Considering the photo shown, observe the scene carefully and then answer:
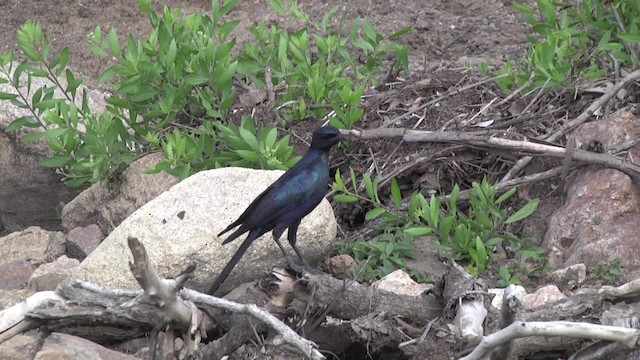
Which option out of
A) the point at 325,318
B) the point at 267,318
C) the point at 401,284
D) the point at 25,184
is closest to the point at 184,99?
the point at 25,184

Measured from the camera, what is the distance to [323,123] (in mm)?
7523

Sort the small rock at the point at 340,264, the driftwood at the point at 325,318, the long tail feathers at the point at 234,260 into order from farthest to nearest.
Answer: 1. the small rock at the point at 340,264
2. the long tail feathers at the point at 234,260
3. the driftwood at the point at 325,318

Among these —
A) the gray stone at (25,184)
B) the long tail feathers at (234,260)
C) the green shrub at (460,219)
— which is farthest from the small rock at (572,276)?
the gray stone at (25,184)

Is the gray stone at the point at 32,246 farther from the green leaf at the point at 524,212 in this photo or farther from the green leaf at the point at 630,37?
the green leaf at the point at 630,37

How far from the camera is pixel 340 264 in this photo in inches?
254

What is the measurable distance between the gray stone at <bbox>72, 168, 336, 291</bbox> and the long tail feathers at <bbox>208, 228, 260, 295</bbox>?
0.84ft

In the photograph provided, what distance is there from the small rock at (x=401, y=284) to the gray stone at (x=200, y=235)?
0.51 m

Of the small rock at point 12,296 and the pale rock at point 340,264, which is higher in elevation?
the small rock at point 12,296

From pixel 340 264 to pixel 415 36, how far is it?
3.15m

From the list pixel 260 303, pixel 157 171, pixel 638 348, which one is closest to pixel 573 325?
pixel 638 348

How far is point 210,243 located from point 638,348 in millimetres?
2462

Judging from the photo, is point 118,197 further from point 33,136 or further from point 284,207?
point 284,207

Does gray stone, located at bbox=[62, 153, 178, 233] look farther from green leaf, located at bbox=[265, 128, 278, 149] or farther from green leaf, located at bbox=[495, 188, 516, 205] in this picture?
green leaf, located at bbox=[495, 188, 516, 205]

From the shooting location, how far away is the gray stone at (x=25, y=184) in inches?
316
